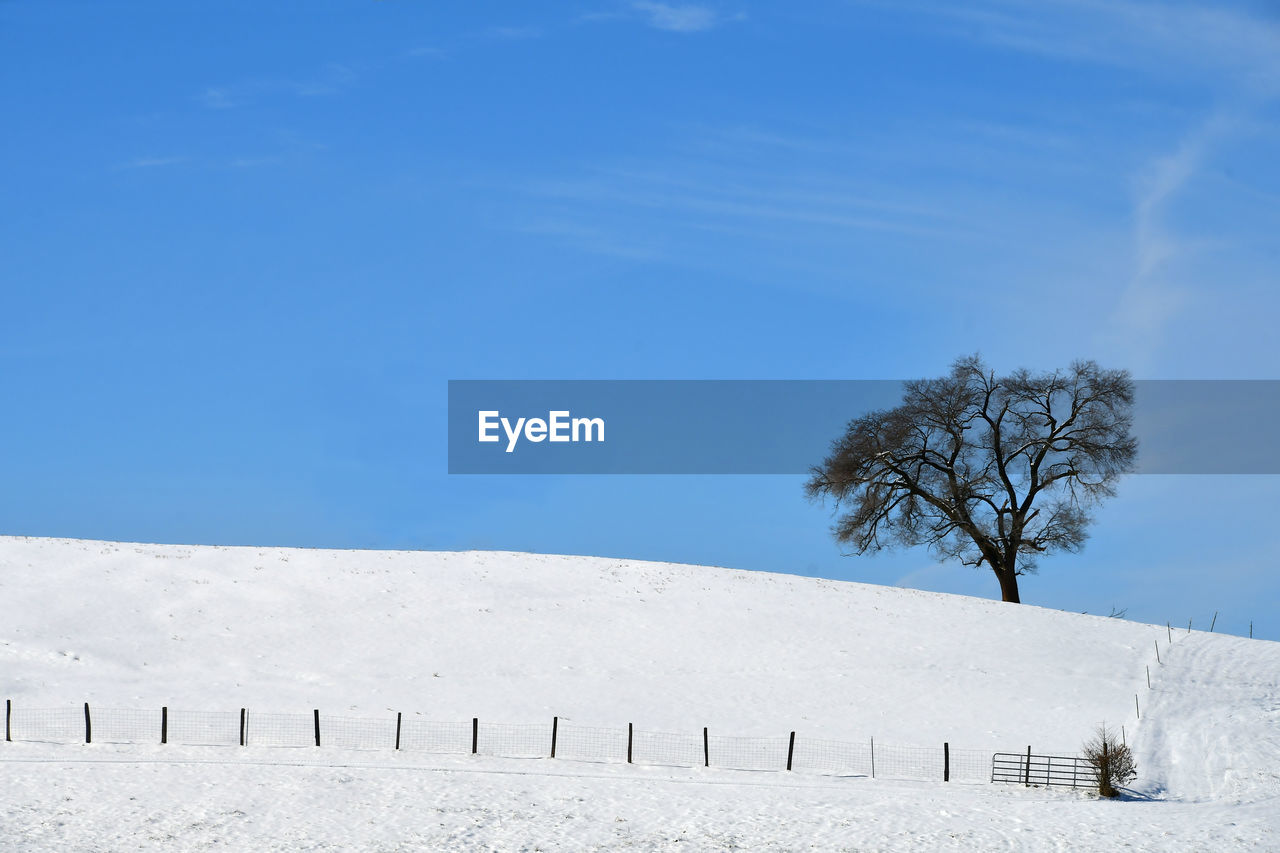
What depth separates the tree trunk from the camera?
172ft

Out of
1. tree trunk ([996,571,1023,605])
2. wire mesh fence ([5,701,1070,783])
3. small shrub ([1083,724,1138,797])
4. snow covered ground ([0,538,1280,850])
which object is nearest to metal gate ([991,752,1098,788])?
small shrub ([1083,724,1138,797])

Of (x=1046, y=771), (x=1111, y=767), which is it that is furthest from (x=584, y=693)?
(x=1111, y=767)

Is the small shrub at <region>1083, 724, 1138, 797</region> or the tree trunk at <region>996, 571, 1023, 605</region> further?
the tree trunk at <region>996, 571, 1023, 605</region>

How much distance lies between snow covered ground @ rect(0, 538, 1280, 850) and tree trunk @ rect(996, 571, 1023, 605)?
119 inches

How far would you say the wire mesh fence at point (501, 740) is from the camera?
2891 cm

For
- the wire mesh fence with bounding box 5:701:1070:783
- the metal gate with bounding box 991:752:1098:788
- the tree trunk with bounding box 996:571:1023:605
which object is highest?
the tree trunk with bounding box 996:571:1023:605

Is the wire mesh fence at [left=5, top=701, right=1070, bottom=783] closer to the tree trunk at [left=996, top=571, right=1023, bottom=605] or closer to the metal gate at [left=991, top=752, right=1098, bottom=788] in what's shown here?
the metal gate at [left=991, top=752, right=1098, bottom=788]

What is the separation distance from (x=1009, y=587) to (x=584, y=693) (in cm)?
2519

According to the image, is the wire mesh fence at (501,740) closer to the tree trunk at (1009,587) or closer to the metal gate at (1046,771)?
the metal gate at (1046,771)

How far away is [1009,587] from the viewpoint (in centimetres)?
5253

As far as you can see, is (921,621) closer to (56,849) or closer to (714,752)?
(714,752)

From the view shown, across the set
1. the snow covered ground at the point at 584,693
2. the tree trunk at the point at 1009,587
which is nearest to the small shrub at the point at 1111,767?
the snow covered ground at the point at 584,693

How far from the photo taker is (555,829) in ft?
73.6

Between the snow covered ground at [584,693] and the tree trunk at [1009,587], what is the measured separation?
3.02 meters
